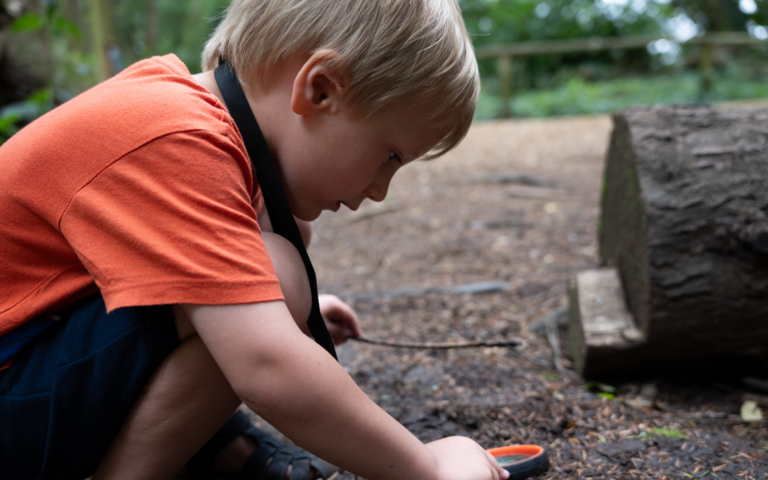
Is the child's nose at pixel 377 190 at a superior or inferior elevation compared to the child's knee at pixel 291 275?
superior

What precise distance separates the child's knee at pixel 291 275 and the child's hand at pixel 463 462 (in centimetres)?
37

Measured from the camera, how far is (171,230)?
2.72 ft

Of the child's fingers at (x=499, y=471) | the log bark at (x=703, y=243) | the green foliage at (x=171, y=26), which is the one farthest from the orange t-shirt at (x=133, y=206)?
the green foliage at (x=171, y=26)

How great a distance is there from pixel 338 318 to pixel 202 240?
82cm

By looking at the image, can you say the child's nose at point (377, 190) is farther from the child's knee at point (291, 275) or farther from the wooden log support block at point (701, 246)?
the wooden log support block at point (701, 246)

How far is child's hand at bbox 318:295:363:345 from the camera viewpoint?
1.57m

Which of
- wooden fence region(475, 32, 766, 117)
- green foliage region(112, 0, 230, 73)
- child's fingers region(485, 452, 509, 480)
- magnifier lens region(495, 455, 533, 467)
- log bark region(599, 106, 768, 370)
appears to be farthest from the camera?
green foliage region(112, 0, 230, 73)

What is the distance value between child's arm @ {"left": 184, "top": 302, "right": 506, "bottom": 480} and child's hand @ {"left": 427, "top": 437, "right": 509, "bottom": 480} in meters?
0.06

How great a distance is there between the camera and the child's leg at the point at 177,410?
0.98 metres

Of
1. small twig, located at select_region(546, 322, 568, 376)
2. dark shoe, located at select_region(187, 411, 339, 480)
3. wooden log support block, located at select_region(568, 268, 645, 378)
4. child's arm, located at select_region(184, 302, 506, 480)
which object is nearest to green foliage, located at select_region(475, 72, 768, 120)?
small twig, located at select_region(546, 322, 568, 376)

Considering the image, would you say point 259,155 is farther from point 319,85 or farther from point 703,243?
point 703,243

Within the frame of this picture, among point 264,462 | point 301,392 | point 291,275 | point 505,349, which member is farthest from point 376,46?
point 505,349

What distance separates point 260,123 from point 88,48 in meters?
11.4

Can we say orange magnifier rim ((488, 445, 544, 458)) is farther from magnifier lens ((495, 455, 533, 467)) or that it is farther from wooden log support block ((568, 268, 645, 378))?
wooden log support block ((568, 268, 645, 378))
